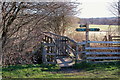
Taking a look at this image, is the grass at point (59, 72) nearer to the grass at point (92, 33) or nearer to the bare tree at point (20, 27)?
the bare tree at point (20, 27)

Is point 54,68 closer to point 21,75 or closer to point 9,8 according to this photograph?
point 21,75

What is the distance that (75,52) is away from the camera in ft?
35.4

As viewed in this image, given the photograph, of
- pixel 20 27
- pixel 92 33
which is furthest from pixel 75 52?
pixel 92 33

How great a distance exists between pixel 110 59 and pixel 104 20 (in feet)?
41.3

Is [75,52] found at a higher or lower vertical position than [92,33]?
lower

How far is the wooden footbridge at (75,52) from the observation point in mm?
10516

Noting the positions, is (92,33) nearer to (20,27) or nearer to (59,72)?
(20,27)

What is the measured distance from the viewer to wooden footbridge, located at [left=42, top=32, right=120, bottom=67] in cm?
1052

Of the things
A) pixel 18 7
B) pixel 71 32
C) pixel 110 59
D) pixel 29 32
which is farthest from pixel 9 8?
pixel 71 32

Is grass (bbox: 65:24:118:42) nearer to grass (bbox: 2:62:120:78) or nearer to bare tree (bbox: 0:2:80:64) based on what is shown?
bare tree (bbox: 0:2:80:64)

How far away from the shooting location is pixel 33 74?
7.65 m

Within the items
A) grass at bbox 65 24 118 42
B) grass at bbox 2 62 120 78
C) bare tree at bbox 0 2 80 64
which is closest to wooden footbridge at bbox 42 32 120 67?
grass at bbox 2 62 120 78

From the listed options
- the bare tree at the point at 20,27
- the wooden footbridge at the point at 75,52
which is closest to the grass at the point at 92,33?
the wooden footbridge at the point at 75,52

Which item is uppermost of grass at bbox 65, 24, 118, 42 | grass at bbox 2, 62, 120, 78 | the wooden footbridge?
Answer: grass at bbox 65, 24, 118, 42
